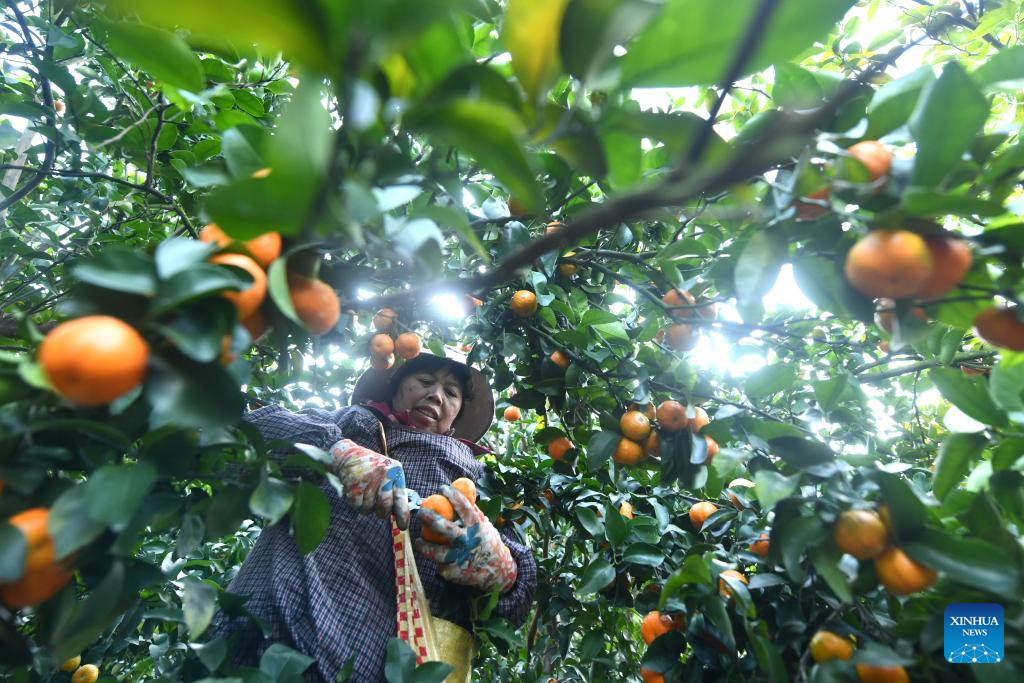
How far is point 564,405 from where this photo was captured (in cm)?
163

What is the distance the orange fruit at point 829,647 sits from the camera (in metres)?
0.79

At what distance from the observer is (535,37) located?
493 mm

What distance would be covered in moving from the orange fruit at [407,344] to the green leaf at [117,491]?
3.36 ft

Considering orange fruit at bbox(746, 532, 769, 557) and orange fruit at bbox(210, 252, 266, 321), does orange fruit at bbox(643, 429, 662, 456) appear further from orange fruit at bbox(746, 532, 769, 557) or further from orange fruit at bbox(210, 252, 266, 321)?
orange fruit at bbox(210, 252, 266, 321)

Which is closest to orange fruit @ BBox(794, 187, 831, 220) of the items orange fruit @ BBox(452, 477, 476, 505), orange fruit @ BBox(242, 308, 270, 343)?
orange fruit @ BBox(242, 308, 270, 343)

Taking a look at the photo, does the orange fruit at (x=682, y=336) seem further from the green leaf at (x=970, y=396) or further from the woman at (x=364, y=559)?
the woman at (x=364, y=559)

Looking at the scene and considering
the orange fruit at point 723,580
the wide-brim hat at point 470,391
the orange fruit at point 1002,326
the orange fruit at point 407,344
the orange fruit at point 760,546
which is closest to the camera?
the orange fruit at point 1002,326

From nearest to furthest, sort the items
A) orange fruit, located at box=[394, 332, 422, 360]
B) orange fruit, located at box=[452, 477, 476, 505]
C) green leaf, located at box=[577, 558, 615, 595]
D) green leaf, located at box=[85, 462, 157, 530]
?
green leaf, located at box=[85, 462, 157, 530] < green leaf, located at box=[577, 558, 615, 595] < orange fruit, located at box=[452, 477, 476, 505] < orange fruit, located at box=[394, 332, 422, 360]

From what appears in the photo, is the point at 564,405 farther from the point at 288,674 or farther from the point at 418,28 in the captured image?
the point at 418,28

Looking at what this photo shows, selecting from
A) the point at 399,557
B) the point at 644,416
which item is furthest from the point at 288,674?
the point at 644,416

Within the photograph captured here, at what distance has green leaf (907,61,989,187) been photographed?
60 cm

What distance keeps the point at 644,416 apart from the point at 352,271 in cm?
74

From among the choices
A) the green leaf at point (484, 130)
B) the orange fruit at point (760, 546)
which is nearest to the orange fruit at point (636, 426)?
the orange fruit at point (760, 546)

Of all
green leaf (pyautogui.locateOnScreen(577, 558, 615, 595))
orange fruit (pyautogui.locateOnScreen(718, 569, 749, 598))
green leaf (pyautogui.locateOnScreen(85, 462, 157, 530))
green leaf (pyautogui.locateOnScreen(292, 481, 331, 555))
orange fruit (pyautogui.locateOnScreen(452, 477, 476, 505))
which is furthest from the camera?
orange fruit (pyautogui.locateOnScreen(452, 477, 476, 505))
